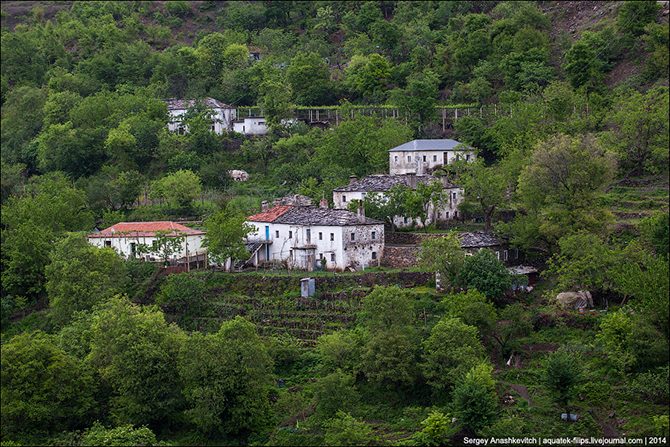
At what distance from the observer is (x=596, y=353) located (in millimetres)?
39438

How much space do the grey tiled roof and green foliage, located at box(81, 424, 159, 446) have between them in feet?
52.2

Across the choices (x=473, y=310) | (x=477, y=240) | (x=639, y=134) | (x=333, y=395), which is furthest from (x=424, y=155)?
(x=333, y=395)

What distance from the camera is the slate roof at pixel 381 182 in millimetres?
55031

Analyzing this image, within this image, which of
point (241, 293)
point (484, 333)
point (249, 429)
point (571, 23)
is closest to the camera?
point (249, 429)

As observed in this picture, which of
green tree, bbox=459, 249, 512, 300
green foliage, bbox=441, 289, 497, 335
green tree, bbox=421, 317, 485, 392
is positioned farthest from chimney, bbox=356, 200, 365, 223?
green tree, bbox=421, 317, 485, 392

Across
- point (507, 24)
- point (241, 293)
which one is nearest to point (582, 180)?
point (241, 293)

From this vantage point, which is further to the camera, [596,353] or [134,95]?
[134,95]

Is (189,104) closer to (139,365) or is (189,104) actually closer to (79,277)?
(79,277)

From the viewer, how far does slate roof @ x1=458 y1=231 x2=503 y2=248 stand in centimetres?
4822

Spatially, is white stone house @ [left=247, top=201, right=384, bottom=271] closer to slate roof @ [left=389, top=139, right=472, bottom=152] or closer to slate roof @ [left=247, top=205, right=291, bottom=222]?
slate roof @ [left=247, top=205, right=291, bottom=222]

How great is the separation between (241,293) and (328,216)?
5963 millimetres

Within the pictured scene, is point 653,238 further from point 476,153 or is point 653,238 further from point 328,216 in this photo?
point 476,153

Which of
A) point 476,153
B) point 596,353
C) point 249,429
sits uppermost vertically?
point 476,153

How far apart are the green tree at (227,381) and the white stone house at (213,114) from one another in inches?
1352
